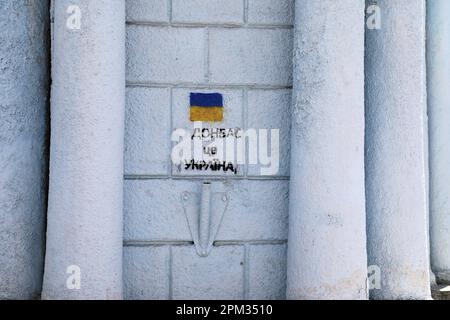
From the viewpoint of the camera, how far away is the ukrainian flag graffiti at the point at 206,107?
394 cm

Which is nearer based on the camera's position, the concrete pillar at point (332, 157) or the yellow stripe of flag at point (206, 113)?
the concrete pillar at point (332, 157)

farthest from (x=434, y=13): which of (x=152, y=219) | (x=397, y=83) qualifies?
(x=152, y=219)

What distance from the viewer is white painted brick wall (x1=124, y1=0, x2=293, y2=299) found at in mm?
3918

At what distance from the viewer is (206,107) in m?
3.94

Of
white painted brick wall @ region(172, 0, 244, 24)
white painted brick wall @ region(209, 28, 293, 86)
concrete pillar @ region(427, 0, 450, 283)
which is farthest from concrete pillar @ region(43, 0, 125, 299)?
concrete pillar @ region(427, 0, 450, 283)

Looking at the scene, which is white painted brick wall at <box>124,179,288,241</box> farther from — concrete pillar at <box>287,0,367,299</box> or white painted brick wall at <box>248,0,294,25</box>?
white painted brick wall at <box>248,0,294,25</box>

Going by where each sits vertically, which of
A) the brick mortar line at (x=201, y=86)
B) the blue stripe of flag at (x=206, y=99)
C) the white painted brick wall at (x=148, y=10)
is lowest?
the blue stripe of flag at (x=206, y=99)

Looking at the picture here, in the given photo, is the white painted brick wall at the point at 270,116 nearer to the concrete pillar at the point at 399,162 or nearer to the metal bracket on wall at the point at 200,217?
the metal bracket on wall at the point at 200,217

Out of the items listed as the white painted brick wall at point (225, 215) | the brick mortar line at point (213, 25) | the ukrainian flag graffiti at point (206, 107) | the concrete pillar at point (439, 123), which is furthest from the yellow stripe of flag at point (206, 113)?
the concrete pillar at point (439, 123)

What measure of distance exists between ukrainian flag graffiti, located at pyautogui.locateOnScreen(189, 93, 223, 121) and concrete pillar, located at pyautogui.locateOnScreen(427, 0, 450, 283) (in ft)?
5.69

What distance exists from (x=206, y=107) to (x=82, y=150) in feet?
2.90

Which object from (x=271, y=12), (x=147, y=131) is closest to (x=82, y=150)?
(x=147, y=131)

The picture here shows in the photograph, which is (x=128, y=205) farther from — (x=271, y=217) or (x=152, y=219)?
(x=271, y=217)

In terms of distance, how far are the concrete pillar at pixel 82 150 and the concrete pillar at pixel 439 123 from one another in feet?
8.03
